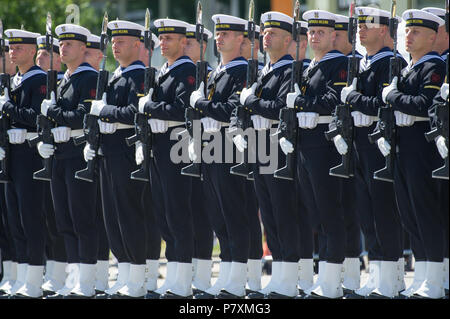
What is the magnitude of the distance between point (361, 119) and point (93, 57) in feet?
10.4

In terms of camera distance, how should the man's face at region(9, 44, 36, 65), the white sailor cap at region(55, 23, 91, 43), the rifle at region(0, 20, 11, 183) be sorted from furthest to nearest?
the man's face at region(9, 44, 36, 65)
the rifle at region(0, 20, 11, 183)
the white sailor cap at region(55, 23, 91, 43)

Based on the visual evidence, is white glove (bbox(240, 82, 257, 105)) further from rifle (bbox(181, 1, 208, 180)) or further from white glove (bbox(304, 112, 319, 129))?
white glove (bbox(304, 112, 319, 129))

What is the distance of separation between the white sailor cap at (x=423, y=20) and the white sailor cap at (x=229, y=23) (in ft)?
5.92

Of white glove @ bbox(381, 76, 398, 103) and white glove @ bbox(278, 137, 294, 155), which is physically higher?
white glove @ bbox(381, 76, 398, 103)

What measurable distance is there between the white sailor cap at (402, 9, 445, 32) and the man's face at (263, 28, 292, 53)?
136cm

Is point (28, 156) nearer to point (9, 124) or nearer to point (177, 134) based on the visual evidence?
point (9, 124)

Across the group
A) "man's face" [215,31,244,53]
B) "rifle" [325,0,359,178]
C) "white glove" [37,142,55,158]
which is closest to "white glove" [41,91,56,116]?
"white glove" [37,142,55,158]

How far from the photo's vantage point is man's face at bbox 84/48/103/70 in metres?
10.8

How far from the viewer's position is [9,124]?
10898 millimetres

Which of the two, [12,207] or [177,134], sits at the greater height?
[177,134]

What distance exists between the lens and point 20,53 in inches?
434

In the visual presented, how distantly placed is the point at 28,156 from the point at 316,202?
3160 millimetres
